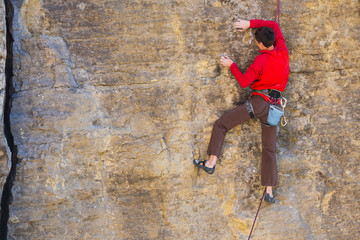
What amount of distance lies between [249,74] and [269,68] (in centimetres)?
21

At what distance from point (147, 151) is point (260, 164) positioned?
127cm

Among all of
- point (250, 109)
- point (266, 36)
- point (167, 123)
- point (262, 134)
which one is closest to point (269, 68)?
point (266, 36)

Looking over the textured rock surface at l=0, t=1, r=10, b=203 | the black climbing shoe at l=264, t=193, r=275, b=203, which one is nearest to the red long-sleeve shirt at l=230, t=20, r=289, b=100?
the black climbing shoe at l=264, t=193, r=275, b=203

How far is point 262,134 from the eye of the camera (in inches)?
159

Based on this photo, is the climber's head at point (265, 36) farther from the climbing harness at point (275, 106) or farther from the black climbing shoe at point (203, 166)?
the black climbing shoe at point (203, 166)

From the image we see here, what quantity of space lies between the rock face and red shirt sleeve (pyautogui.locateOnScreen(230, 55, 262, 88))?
0.97 feet

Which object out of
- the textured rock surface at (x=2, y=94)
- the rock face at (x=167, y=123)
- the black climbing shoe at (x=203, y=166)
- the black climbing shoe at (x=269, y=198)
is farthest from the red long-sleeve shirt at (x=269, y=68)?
the textured rock surface at (x=2, y=94)

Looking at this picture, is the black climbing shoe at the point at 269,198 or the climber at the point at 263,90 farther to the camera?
the black climbing shoe at the point at 269,198

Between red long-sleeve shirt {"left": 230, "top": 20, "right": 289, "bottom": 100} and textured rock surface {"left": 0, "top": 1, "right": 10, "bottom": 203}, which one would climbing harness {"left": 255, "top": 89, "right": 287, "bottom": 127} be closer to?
red long-sleeve shirt {"left": 230, "top": 20, "right": 289, "bottom": 100}

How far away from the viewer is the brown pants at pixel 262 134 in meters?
3.88

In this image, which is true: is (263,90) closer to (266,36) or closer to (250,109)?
(250,109)

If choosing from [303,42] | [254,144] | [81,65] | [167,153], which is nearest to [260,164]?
[254,144]

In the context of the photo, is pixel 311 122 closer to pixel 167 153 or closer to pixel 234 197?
pixel 234 197

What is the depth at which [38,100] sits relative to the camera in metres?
3.83
